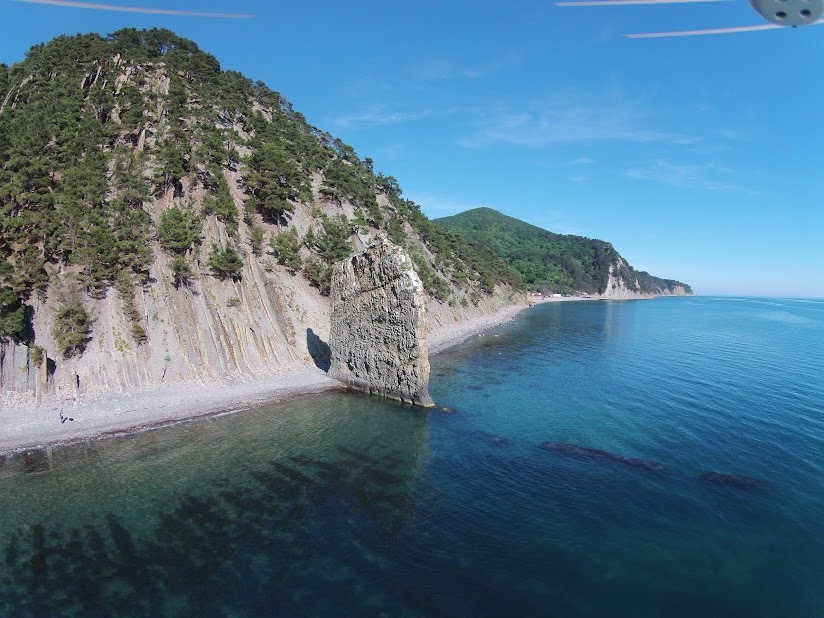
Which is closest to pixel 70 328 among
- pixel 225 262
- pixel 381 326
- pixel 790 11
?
pixel 225 262

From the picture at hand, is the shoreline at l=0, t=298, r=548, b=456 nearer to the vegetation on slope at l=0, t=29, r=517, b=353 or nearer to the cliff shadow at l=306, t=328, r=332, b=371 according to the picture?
the cliff shadow at l=306, t=328, r=332, b=371

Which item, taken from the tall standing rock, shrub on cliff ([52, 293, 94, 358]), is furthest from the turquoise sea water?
shrub on cliff ([52, 293, 94, 358])

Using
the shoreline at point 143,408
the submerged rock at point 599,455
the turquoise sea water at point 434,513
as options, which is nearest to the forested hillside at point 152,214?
the shoreline at point 143,408

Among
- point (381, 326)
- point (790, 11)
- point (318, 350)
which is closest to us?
point (790, 11)

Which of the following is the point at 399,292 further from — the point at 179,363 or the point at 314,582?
the point at 314,582

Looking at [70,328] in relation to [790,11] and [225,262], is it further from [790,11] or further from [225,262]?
[790,11]

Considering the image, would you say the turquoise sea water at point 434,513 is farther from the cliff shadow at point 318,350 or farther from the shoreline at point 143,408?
the cliff shadow at point 318,350
